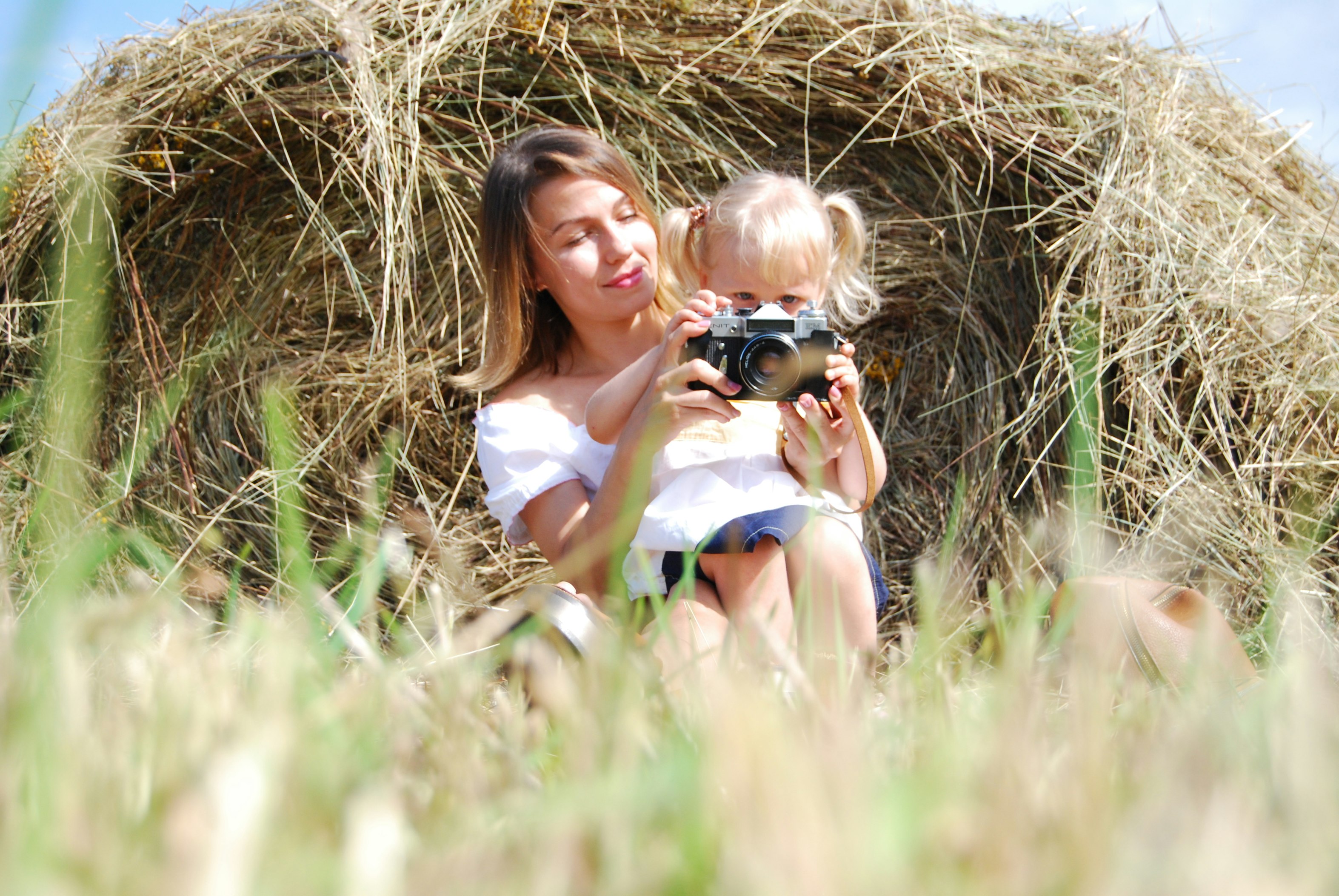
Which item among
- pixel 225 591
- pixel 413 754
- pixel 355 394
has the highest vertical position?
pixel 413 754

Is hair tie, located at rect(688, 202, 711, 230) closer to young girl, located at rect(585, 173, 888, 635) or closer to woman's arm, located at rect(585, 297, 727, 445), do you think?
young girl, located at rect(585, 173, 888, 635)

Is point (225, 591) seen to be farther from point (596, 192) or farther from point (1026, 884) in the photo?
point (1026, 884)

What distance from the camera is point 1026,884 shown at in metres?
0.30

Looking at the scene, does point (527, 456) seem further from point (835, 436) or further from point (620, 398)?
point (835, 436)

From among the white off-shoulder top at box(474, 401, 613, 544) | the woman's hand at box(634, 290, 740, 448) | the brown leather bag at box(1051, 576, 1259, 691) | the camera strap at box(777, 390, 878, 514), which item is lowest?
the brown leather bag at box(1051, 576, 1259, 691)

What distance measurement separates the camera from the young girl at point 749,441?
1.34 m

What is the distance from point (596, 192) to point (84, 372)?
1.21 meters

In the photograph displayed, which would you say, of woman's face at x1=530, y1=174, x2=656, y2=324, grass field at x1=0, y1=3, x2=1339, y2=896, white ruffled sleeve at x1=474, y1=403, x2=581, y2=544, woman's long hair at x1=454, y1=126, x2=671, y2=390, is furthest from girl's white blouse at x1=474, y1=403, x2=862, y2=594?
grass field at x1=0, y1=3, x2=1339, y2=896

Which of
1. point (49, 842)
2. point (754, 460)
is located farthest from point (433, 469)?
point (49, 842)

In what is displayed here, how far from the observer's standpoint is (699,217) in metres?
1.56

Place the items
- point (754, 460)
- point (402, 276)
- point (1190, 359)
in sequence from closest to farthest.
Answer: point (754, 460) < point (1190, 359) < point (402, 276)

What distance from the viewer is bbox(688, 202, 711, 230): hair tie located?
1556mm

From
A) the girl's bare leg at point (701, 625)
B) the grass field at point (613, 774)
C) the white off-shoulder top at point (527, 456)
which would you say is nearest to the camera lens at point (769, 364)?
the girl's bare leg at point (701, 625)

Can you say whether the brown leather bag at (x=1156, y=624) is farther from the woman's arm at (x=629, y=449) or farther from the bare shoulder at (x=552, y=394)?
the bare shoulder at (x=552, y=394)
